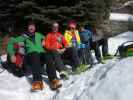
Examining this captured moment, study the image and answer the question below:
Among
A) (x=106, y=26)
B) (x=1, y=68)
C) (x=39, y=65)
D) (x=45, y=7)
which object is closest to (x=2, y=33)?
(x=45, y=7)

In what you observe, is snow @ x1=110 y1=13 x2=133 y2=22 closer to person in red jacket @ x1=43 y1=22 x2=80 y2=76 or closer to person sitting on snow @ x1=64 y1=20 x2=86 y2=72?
person sitting on snow @ x1=64 y1=20 x2=86 y2=72

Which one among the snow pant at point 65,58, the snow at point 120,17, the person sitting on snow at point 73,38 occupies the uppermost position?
the person sitting on snow at point 73,38

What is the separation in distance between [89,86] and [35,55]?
1.75m

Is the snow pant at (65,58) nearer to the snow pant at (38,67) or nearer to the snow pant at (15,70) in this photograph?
the snow pant at (38,67)

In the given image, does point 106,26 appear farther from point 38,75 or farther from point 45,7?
point 38,75

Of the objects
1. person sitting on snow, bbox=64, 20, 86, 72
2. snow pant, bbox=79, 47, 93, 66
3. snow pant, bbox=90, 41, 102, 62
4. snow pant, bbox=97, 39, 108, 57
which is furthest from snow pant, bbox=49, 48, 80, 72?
snow pant, bbox=97, 39, 108, 57

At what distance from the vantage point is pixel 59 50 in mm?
11219

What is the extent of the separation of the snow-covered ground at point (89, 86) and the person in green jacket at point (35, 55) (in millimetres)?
205

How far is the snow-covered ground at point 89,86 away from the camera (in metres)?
8.16

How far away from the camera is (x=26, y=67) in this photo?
11.0m

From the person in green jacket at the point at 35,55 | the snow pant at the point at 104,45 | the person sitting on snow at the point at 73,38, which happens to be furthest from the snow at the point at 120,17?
the person in green jacket at the point at 35,55

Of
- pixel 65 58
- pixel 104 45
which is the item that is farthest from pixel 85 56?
pixel 104 45

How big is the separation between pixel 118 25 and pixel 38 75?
1461 cm

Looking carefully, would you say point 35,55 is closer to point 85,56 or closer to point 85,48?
point 85,56
